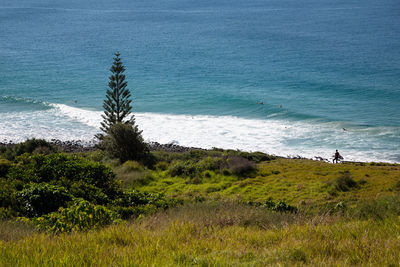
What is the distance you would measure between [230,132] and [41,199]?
29649mm

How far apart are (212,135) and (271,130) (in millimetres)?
6437

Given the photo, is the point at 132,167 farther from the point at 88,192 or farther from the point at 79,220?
the point at 79,220

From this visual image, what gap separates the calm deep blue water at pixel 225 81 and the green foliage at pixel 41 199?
83.8 ft

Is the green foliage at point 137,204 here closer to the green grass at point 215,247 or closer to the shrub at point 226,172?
the green grass at point 215,247

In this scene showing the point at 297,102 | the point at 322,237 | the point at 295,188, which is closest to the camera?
the point at 322,237

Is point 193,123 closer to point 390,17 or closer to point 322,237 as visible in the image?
point 322,237

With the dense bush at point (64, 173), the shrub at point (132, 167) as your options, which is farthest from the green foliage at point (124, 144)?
the dense bush at point (64, 173)

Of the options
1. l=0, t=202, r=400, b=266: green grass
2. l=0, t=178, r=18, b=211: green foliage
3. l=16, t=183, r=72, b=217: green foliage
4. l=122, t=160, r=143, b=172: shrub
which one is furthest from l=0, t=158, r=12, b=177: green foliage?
l=0, t=202, r=400, b=266: green grass

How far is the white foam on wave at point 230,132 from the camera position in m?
33.0

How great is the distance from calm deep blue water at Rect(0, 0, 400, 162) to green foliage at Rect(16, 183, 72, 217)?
2553 centimetres

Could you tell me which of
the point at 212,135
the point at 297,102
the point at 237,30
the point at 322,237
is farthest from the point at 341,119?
the point at 237,30

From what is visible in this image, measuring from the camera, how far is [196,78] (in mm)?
61625

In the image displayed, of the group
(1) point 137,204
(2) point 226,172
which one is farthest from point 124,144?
(1) point 137,204

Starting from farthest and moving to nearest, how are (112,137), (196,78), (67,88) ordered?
1. (196,78)
2. (67,88)
3. (112,137)
